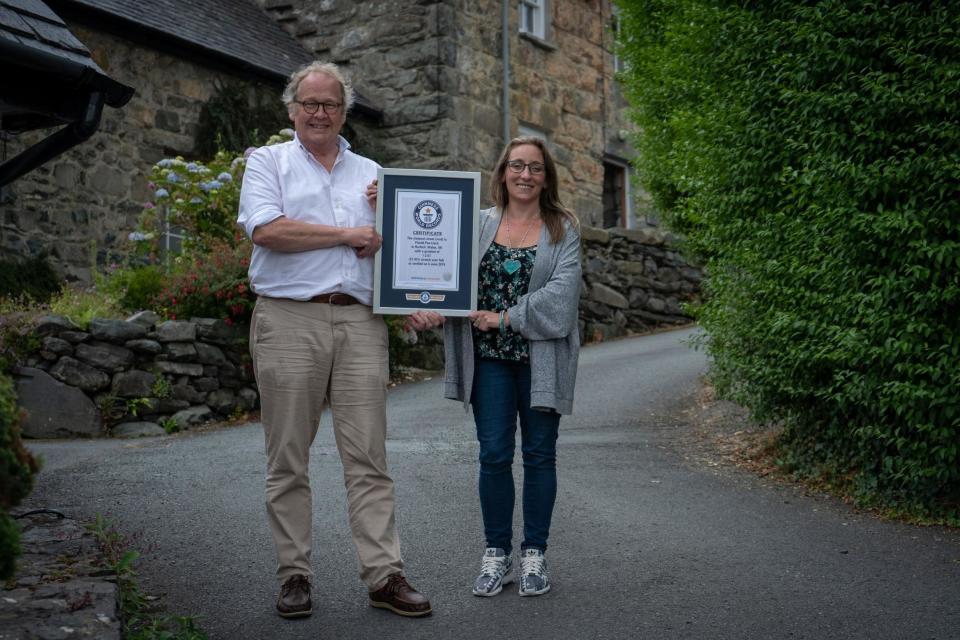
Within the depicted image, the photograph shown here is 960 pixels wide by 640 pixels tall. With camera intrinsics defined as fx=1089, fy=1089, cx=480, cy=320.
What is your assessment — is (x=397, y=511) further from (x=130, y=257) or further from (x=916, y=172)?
(x=130, y=257)

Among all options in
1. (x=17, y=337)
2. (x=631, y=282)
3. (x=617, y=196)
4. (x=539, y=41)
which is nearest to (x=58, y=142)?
(x=17, y=337)

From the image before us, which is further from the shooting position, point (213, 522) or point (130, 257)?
point (130, 257)

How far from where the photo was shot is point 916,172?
5.73m

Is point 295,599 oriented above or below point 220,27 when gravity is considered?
below

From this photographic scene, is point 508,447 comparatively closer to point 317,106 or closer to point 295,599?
point 295,599

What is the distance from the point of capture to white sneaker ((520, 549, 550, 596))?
4516 mm

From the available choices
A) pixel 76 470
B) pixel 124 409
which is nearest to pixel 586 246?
pixel 124 409

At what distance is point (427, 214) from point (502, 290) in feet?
1.48

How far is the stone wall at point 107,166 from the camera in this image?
11.5 m

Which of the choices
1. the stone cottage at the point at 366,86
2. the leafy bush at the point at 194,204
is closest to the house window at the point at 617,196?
the stone cottage at the point at 366,86

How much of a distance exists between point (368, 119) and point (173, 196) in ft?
15.2

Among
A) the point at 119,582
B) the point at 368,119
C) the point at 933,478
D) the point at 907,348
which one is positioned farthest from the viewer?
the point at 368,119

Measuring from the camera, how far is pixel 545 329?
4.40 meters

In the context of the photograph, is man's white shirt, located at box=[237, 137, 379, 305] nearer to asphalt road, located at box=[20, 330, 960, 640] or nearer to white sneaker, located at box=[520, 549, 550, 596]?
asphalt road, located at box=[20, 330, 960, 640]
